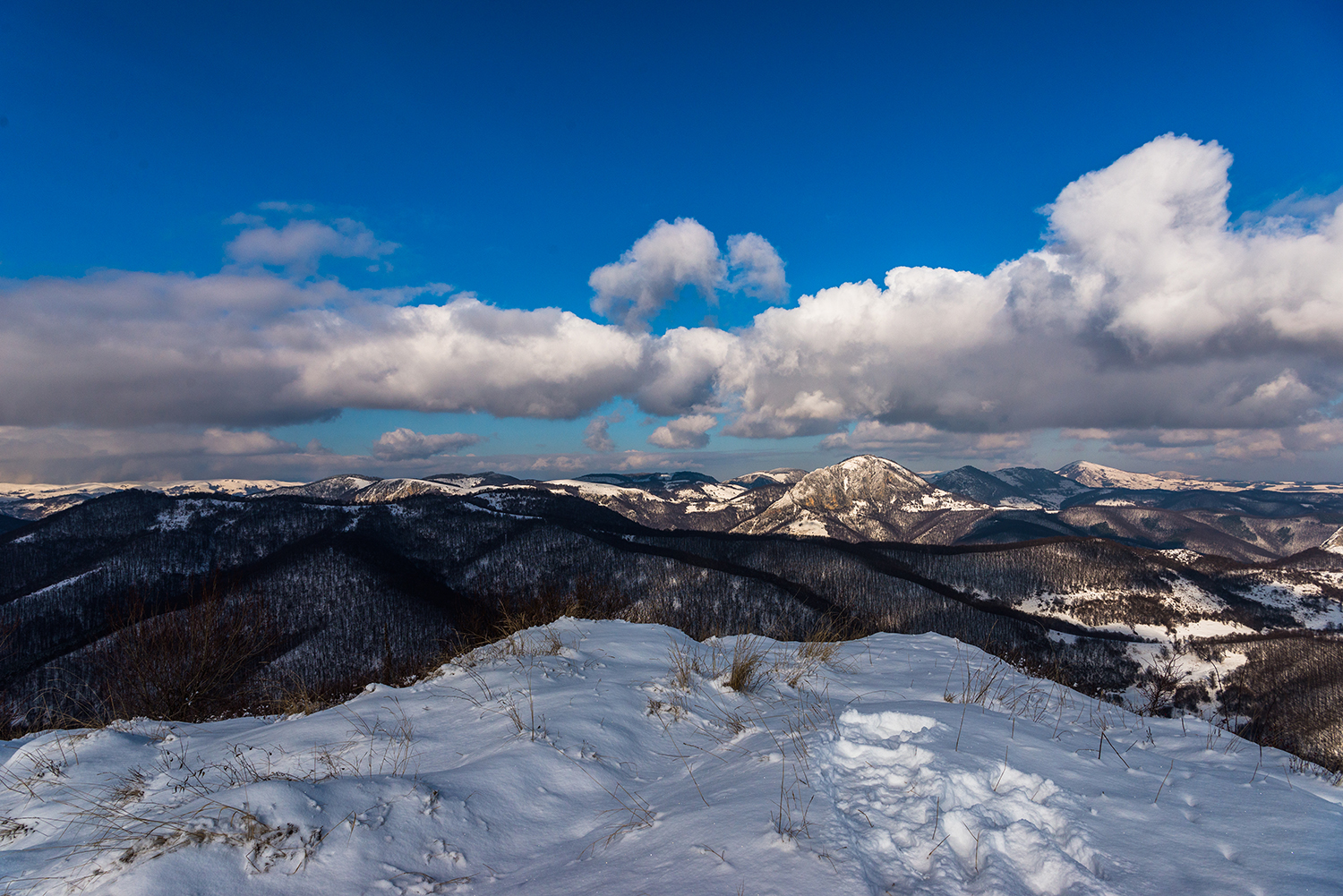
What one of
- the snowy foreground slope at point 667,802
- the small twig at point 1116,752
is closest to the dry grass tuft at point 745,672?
the snowy foreground slope at point 667,802

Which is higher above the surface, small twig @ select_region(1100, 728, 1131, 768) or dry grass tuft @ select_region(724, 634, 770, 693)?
small twig @ select_region(1100, 728, 1131, 768)

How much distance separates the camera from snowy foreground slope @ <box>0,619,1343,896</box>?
3289 millimetres

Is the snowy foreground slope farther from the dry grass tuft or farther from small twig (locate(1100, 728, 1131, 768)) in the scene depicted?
the dry grass tuft

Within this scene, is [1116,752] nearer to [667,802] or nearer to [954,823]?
[954,823]

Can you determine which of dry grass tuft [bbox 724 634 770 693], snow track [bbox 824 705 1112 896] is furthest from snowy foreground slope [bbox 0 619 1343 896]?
dry grass tuft [bbox 724 634 770 693]

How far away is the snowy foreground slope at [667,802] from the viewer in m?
3.29

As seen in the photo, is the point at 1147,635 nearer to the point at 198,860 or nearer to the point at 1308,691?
the point at 1308,691

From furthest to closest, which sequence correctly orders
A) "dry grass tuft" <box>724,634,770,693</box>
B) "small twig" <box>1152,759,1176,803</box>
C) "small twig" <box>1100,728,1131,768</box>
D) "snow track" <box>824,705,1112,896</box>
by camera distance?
"dry grass tuft" <box>724,634,770,693</box> < "small twig" <box>1100,728,1131,768</box> < "small twig" <box>1152,759,1176,803</box> < "snow track" <box>824,705,1112,896</box>

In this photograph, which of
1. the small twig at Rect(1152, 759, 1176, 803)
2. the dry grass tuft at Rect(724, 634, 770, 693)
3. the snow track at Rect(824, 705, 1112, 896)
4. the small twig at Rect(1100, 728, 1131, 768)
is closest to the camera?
the snow track at Rect(824, 705, 1112, 896)

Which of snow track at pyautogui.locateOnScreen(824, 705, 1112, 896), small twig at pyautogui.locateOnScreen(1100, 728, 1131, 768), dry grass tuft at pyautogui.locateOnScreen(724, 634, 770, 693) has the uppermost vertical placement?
snow track at pyautogui.locateOnScreen(824, 705, 1112, 896)

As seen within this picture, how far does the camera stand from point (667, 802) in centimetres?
445

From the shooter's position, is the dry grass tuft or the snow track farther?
the dry grass tuft

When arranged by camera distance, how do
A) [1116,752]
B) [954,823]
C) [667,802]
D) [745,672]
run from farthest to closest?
[745,672] < [1116,752] < [667,802] < [954,823]

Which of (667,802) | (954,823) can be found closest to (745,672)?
(667,802)
